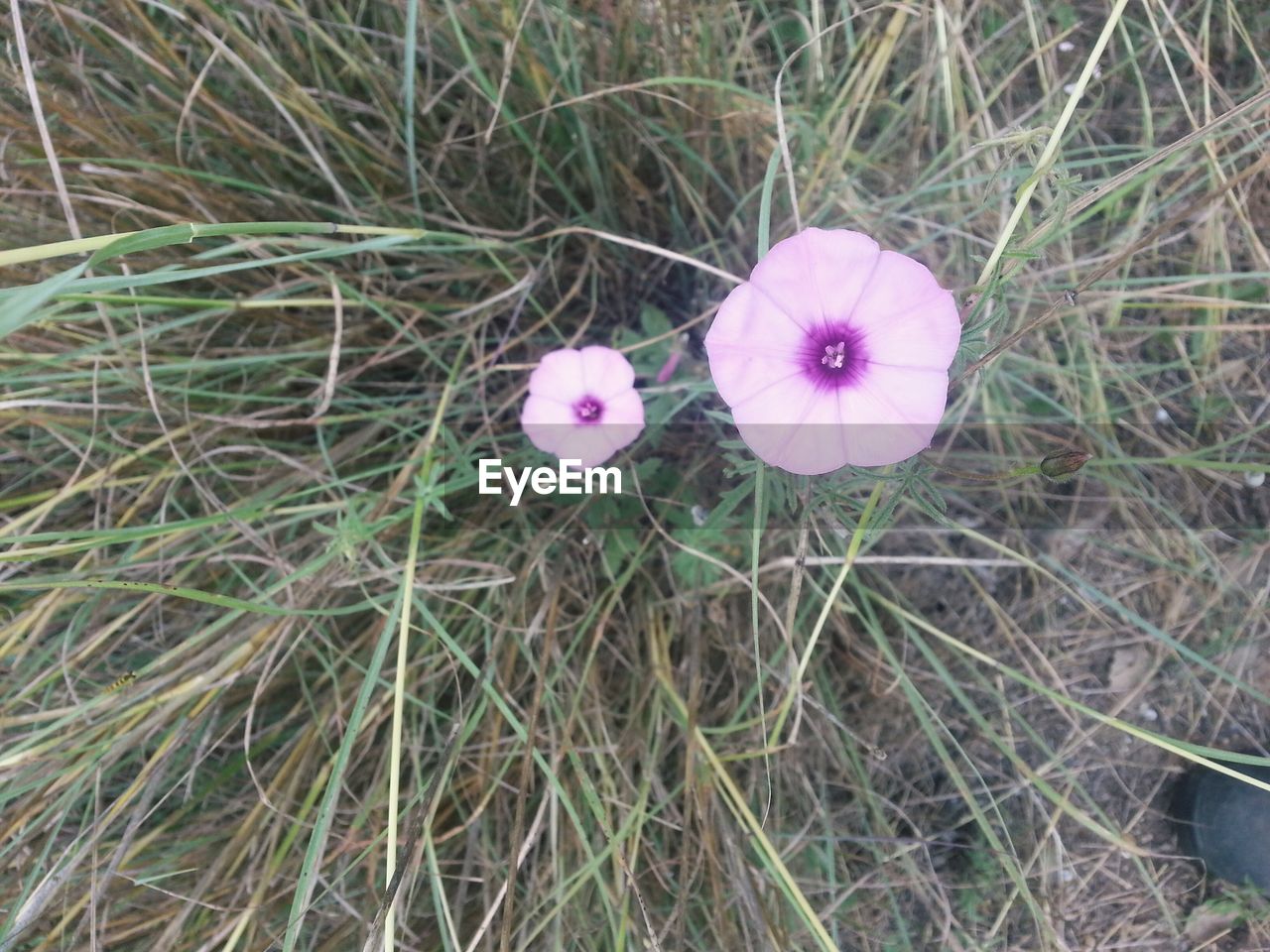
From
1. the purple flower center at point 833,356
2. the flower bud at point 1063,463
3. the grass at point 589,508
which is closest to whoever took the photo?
the flower bud at point 1063,463

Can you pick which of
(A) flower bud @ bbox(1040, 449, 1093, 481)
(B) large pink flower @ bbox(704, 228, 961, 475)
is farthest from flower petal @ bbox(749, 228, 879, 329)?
(A) flower bud @ bbox(1040, 449, 1093, 481)

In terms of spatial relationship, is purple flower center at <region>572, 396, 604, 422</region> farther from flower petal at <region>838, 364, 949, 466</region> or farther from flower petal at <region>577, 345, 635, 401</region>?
flower petal at <region>838, 364, 949, 466</region>

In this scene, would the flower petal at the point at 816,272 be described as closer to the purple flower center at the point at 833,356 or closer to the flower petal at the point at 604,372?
the purple flower center at the point at 833,356

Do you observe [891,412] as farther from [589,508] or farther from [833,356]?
[589,508]

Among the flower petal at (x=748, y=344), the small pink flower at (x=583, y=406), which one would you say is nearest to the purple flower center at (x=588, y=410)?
the small pink flower at (x=583, y=406)

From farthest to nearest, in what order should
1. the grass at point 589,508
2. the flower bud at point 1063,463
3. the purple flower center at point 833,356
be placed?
the grass at point 589,508 → the purple flower center at point 833,356 → the flower bud at point 1063,463

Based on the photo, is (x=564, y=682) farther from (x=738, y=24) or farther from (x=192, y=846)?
(x=738, y=24)
